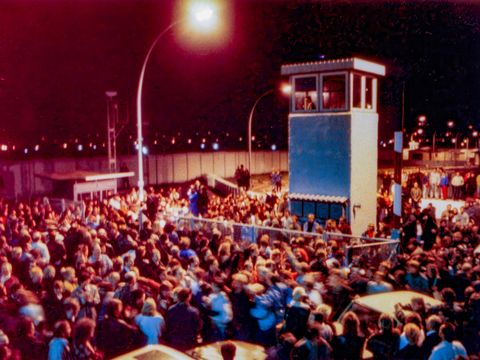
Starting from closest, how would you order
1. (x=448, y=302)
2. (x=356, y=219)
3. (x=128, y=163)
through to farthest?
(x=448, y=302) → (x=356, y=219) → (x=128, y=163)

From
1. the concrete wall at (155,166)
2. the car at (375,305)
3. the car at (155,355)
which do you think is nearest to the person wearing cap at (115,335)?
the car at (155,355)

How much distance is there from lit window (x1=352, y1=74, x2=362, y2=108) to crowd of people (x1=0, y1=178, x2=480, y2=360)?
9.02 m

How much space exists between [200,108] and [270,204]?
56477 millimetres

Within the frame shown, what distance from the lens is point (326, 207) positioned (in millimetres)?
20281

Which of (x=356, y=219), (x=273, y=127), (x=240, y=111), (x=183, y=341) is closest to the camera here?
(x=183, y=341)

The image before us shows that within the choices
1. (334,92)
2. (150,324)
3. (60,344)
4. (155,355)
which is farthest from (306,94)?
(155,355)

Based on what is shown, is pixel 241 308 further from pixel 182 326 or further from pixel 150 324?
pixel 150 324

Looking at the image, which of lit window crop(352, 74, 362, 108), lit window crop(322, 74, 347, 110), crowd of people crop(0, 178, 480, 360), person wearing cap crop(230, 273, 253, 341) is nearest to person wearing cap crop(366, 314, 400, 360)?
crowd of people crop(0, 178, 480, 360)

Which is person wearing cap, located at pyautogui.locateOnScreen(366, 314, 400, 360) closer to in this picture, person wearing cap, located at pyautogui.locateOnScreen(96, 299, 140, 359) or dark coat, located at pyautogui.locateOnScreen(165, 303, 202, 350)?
dark coat, located at pyautogui.locateOnScreen(165, 303, 202, 350)

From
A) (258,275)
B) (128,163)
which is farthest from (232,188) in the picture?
(258,275)

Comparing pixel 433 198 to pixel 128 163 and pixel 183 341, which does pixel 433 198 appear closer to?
pixel 128 163

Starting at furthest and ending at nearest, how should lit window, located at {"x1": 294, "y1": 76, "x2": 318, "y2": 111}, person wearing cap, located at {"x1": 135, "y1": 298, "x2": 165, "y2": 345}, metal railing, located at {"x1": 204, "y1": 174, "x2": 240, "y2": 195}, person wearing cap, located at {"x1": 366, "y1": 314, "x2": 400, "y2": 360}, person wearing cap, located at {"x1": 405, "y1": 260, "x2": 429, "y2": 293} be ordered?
metal railing, located at {"x1": 204, "y1": 174, "x2": 240, "y2": 195}, lit window, located at {"x1": 294, "y1": 76, "x2": 318, "y2": 111}, person wearing cap, located at {"x1": 405, "y1": 260, "x2": 429, "y2": 293}, person wearing cap, located at {"x1": 135, "y1": 298, "x2": 165, "y2": 345}, person wearing cap, located at {"x1": 366, "y1": 314, "x2": 400, "y2": 360}

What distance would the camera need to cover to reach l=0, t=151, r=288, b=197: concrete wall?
1181 inches

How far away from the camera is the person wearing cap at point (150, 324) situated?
6.93m
